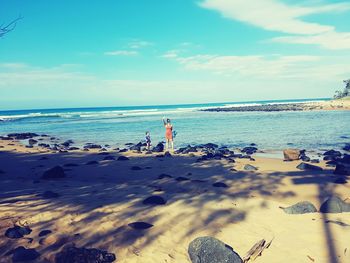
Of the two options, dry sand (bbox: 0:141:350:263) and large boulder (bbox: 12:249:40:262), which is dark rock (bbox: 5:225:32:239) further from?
large boulder (bbox: 12:249:40:262)

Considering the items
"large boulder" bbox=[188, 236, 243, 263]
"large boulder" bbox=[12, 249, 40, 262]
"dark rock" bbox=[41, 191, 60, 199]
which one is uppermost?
"dark rock" bbox=[41, 191, 60, 199]

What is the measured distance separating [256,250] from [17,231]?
3.82 m

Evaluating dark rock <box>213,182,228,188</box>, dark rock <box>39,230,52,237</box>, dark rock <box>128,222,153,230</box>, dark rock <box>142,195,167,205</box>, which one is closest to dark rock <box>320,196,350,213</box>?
dark rock <box>213,182,228,188</box>

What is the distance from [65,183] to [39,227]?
4036mm

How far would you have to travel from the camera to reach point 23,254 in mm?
4699

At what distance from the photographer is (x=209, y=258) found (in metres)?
4.68

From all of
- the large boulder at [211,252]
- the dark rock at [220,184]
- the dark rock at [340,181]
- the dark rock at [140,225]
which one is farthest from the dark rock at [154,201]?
the dark rock at [340,181]

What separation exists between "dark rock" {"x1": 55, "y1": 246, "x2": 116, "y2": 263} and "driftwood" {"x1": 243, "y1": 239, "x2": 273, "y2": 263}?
6.46ft

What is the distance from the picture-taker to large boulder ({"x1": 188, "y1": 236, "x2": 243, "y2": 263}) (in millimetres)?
4625

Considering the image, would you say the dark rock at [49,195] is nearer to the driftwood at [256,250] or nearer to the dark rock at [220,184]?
the dark rock at [220,184]

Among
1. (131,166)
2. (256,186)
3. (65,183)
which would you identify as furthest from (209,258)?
(131,166)

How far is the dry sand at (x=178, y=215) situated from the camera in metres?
5.16

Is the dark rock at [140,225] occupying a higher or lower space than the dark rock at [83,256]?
lower

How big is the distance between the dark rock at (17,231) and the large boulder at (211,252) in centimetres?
270
